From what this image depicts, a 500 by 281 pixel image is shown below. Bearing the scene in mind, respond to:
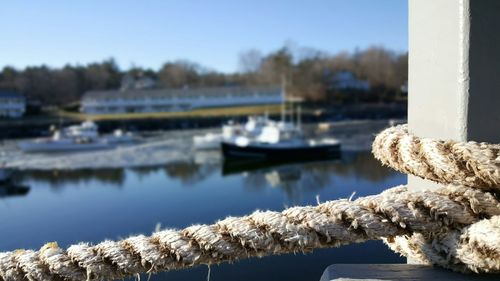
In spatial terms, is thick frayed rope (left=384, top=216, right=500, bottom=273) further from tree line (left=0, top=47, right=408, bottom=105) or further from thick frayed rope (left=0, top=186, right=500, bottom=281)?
tree line (left=0, top=47, right=408, bottom=105)

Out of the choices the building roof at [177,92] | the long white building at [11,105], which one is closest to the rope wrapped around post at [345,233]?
the long white building at [11,105]

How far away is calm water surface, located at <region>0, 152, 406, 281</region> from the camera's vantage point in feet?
17.6

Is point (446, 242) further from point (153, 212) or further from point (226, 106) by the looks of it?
point (226, 106)

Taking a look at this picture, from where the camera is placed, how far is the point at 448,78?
1.77ft

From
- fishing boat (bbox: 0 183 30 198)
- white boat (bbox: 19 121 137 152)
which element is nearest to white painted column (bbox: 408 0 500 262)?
fishing boat (bbox: 0 183 30 198)

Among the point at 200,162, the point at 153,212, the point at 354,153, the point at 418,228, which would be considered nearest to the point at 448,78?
the point at 418,228

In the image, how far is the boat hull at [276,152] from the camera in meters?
16.1

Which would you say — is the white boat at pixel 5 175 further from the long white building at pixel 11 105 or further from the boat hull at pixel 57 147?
the long white building at pixel 11 105

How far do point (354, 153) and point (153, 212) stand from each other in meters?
9.79

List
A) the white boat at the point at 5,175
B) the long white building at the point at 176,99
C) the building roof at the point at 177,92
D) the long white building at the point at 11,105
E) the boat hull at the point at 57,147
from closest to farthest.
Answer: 1. the white boat at the point at 5,175
2. the boat hull at the point at 57,147
3. the long white building at the point at 11,105
4. the long white building at the point at 176,99
5. the building roof at the point at 177,92

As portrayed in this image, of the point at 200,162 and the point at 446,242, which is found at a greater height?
the point at 446,242

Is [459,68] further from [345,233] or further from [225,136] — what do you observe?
[225,136]

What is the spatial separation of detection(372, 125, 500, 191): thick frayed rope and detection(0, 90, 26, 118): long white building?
33173mm

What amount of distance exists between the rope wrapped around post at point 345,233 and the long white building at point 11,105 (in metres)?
33.0
